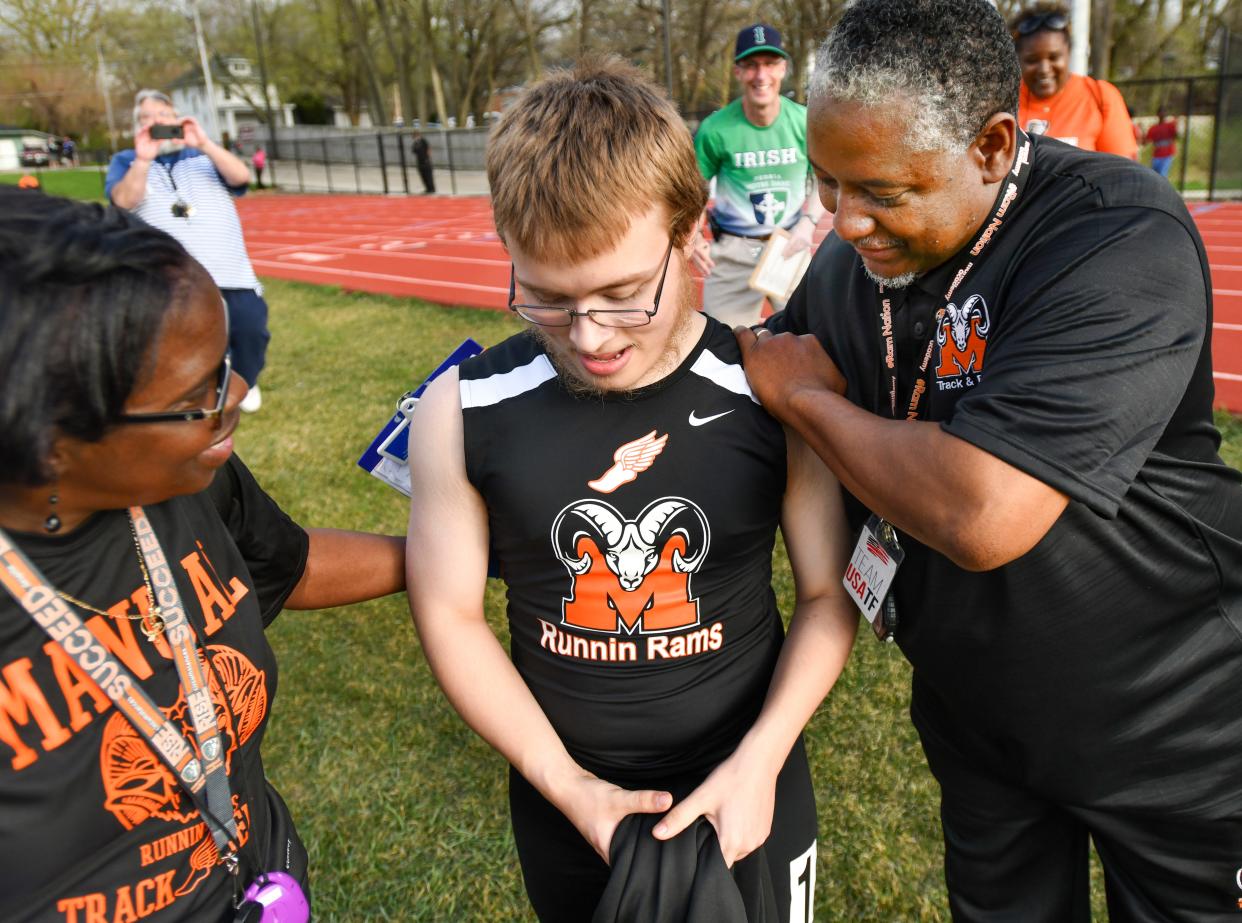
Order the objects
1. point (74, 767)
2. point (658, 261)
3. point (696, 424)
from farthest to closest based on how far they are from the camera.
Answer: point (696, 424)
point (658, 261)
point (74, 767)

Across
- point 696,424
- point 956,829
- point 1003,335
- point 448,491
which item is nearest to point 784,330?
point 696,424

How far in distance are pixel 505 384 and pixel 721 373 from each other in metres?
0.39

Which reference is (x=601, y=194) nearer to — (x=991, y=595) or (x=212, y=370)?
(x=212, y=370)

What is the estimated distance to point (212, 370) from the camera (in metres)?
1.29

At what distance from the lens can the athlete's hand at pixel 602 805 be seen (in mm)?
1497

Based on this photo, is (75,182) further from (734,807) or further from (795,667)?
(734,807)

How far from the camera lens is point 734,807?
1.52 meters

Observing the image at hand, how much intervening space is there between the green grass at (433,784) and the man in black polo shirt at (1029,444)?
93cm

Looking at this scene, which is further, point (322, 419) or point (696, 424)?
point (322, 419)

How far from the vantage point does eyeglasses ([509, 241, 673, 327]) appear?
1515 mm

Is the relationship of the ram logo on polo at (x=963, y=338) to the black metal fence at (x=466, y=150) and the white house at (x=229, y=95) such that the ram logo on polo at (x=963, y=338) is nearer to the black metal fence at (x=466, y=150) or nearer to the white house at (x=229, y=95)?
the black metal fence at (x=466, y=150)

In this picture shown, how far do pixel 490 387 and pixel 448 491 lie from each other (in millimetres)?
201

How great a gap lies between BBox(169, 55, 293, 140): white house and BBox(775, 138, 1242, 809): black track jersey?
201ft

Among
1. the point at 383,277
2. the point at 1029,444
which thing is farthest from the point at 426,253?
the point at 1029,444
